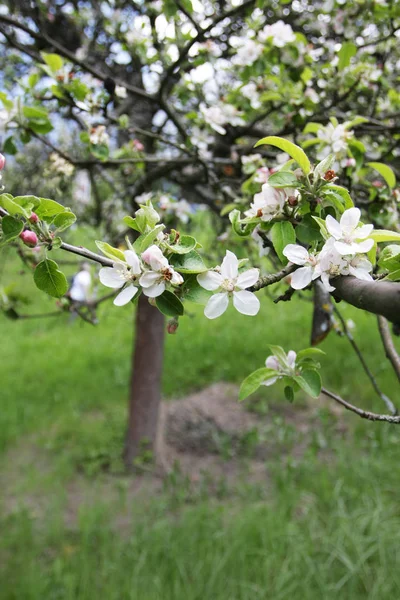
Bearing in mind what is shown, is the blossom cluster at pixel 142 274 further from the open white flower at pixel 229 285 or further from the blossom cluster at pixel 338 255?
the blossom cluster at pixel 338 255

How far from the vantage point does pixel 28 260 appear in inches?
78.2

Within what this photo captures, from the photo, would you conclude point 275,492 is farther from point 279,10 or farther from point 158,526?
point 279,10

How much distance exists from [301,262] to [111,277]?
28cm

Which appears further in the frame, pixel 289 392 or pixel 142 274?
pixel 289 392

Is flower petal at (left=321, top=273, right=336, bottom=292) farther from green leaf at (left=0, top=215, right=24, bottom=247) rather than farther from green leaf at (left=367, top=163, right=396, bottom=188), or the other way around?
green leaf at (left=367, top=163, right=396, bottom=188)

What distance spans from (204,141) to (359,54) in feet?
3.35

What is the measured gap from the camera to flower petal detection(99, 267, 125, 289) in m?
0.77

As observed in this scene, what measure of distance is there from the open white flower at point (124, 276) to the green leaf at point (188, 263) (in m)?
0.06

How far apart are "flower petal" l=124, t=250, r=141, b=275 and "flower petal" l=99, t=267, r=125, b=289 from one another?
1.2 inches

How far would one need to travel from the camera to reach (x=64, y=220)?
2.70 feet

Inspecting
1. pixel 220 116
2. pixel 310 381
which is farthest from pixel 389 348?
pixel 220 116

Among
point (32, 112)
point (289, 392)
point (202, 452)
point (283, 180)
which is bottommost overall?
point (202, 452)

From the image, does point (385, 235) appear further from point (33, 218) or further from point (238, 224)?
point (33, 218)

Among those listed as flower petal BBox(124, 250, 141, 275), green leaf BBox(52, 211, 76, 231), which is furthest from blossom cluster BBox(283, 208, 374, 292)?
green leaf BBox(52, 211, 76, 231)
